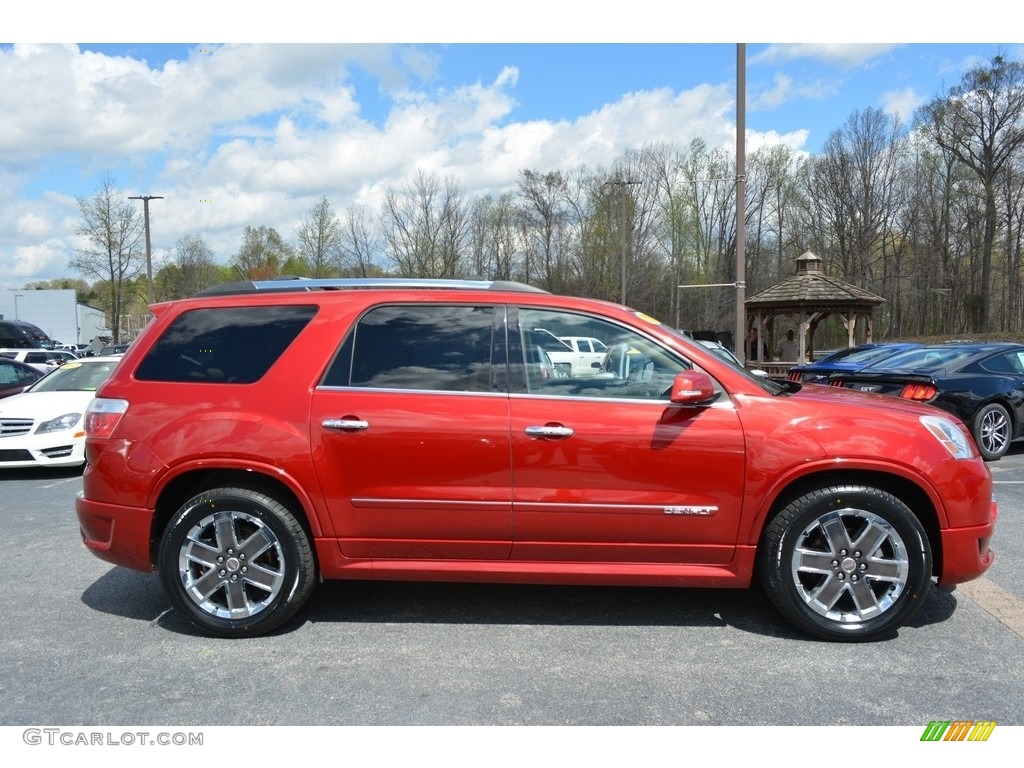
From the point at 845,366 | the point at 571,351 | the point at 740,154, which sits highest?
the point at 740,154

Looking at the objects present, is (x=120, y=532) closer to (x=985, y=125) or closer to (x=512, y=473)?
(x=512, y=473)

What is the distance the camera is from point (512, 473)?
365cm

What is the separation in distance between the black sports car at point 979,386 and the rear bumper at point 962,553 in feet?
17.1

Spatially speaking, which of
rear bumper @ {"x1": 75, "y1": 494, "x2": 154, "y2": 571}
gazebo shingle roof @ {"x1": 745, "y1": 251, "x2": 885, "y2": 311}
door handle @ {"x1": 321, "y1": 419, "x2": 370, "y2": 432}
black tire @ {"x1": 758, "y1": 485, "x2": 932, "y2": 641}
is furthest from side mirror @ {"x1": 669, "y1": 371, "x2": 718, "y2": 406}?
gazebo shingle roof @ {"x1": 745, "y1": 251, "x2": 885, "y2": 311}

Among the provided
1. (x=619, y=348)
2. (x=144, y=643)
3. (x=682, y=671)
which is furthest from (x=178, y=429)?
(x=682, y=671)

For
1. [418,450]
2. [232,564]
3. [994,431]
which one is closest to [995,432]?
[994,431]

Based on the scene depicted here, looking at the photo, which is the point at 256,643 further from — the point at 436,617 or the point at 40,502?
the point at 40,502

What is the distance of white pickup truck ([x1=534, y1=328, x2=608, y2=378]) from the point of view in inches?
149

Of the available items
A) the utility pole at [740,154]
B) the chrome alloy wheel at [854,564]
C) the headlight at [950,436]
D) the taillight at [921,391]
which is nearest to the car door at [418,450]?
the chrome alloy wheel at [854,564]

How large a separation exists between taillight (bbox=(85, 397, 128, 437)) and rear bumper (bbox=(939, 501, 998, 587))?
4338 millimetres

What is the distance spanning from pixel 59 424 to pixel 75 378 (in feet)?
4.00

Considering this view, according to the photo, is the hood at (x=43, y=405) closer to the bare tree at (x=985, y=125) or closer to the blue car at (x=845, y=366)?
the blue car at (x=845, y=366)

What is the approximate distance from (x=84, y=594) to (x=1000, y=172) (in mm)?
50514

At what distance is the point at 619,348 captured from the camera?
3838 millimetres
